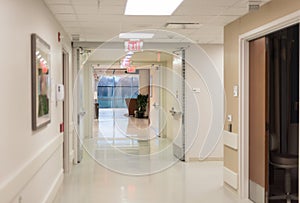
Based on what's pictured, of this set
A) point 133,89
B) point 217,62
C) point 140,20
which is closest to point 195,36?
point 217,62

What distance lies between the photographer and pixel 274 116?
522 cm

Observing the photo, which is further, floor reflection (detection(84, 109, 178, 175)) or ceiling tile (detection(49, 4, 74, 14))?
floor reflection (detection(84, 109, 178, 175))

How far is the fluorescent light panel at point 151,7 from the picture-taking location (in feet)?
15.1

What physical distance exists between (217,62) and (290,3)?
4160mm

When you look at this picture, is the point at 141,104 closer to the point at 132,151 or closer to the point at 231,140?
the point at 132,151

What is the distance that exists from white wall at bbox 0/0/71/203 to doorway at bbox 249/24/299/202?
8.97 ft

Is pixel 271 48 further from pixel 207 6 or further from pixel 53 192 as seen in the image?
pixel 53 192

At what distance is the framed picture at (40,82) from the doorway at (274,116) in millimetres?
2711

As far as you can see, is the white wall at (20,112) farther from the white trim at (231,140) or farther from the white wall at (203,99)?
the white wall at (203,99)

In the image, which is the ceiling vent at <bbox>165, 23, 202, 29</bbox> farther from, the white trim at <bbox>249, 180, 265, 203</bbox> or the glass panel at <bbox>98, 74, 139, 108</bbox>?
the glass panel at <bbox>98, 74, 139, 108</bbox>

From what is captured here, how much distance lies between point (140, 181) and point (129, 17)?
2.67m

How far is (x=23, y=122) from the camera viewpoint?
3336mm

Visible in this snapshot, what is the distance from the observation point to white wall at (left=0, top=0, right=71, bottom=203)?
271cm

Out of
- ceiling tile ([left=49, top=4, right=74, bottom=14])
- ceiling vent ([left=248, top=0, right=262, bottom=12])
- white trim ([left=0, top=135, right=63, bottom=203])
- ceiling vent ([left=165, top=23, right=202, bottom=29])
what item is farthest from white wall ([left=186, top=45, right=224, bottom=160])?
white trim ([left=0, top=135, right=63, bottom=203])
